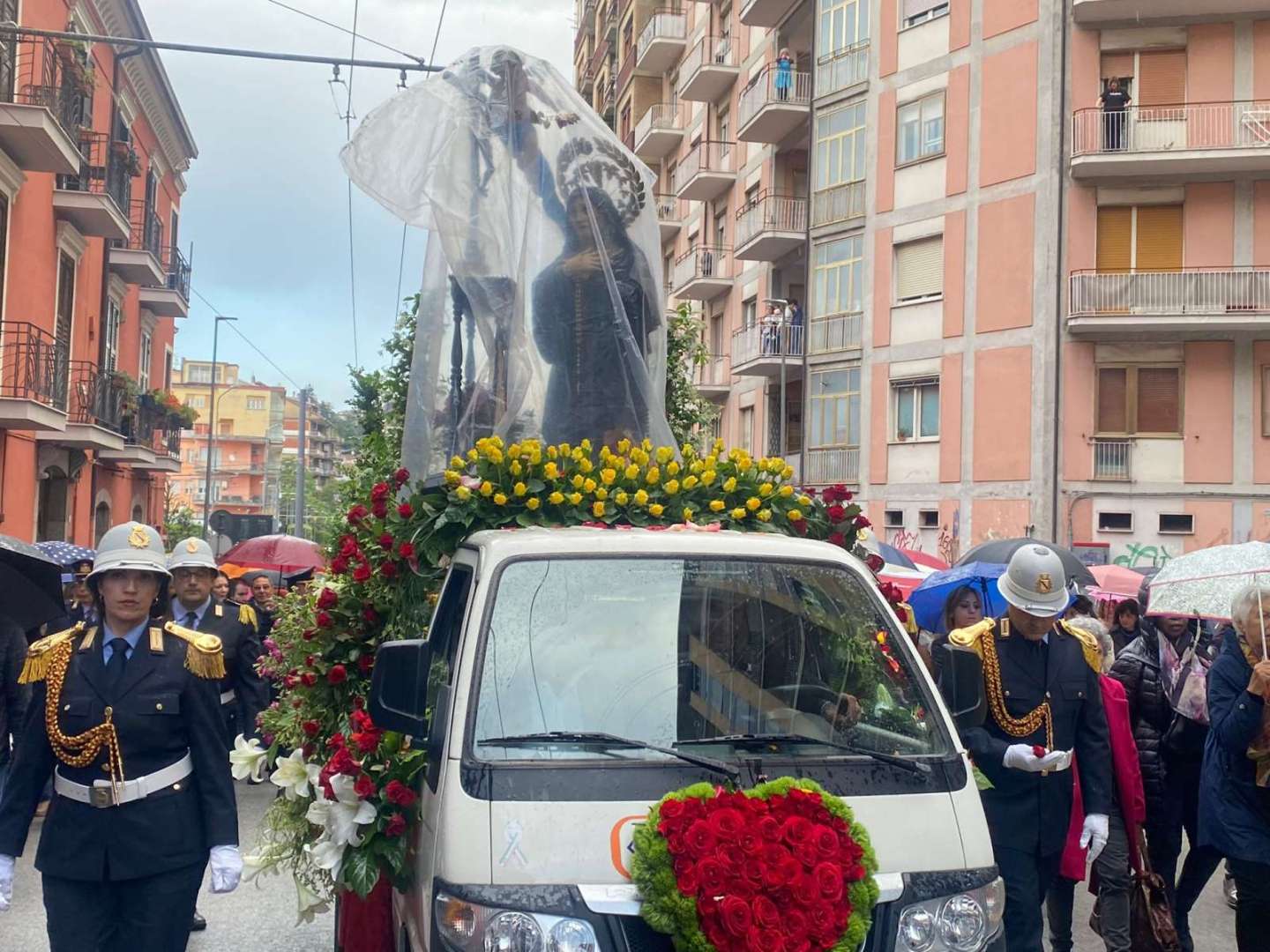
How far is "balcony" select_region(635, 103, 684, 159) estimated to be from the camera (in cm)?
4756

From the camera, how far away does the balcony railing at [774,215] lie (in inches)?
1433

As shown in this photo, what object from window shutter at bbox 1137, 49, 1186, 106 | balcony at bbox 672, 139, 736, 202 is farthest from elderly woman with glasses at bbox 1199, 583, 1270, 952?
balcony at bbox 672, 139, 736, 202

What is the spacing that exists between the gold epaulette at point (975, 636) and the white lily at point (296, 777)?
260 cm

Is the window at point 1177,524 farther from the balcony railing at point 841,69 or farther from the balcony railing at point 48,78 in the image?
the balcony railing at point 48,78

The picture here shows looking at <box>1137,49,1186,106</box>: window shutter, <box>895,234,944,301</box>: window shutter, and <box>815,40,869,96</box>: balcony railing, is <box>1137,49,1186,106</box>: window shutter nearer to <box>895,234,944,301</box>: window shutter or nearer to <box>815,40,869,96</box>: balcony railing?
<box>895,234,944,301</box>: window shutter

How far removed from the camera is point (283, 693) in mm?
6406

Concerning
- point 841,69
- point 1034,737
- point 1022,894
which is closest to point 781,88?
point 841,69

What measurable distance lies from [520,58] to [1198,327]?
22546mm

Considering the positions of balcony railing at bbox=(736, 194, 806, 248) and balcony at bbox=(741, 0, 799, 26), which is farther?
balcony at bbox=(741, 0, 799, 26)

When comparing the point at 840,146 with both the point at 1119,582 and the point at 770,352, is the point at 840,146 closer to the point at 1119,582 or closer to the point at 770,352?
the point at 770,352

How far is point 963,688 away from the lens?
4473 millimetres

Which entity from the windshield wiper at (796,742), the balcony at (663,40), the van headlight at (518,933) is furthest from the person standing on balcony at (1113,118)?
the van headlight at (518,933)

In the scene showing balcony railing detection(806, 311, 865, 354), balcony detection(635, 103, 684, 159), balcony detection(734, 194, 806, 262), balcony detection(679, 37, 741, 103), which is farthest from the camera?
balcony detection(635, 103, 684, 159)

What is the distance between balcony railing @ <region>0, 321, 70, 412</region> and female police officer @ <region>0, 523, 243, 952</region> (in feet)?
54.1
